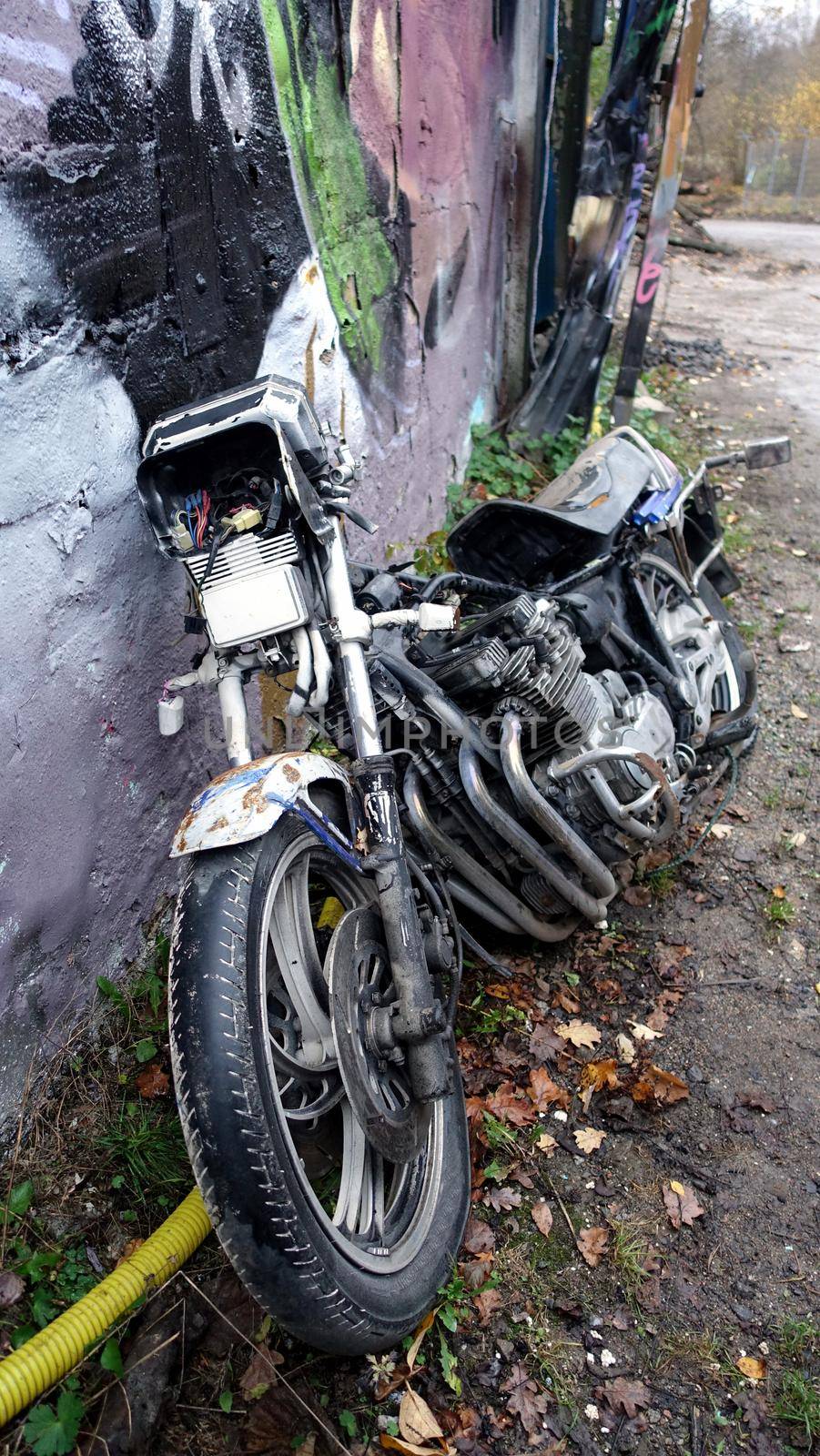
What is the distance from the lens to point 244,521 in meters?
2.19

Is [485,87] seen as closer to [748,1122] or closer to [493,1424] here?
[748,1122]

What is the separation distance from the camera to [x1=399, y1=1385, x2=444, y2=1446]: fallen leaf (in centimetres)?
210

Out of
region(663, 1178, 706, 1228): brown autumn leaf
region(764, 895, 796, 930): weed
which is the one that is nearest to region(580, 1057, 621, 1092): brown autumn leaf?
region(663, 1178, 706, 1228): brown autumn leaf

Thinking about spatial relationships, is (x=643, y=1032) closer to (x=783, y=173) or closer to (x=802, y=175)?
(x=802, y=175)

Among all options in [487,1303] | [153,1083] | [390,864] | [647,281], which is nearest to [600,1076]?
[487,1303]

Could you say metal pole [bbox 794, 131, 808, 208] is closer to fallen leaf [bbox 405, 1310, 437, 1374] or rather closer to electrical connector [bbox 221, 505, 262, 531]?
electrical connector [bbox 221, 505, 262, 531]

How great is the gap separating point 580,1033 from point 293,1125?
114cm

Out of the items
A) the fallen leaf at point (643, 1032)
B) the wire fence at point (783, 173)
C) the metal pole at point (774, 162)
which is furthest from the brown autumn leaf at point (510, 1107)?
the metal pole at point (774, 162)

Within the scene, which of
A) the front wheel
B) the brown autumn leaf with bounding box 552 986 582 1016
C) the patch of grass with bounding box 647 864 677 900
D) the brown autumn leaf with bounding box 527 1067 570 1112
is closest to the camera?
the front wheel

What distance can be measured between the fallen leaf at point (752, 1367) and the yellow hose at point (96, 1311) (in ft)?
4.14

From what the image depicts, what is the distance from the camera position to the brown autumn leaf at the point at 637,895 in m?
3.60

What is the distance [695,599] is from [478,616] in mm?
1836

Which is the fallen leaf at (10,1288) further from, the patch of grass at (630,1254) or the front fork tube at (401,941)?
the patch of grass at (630,1254)

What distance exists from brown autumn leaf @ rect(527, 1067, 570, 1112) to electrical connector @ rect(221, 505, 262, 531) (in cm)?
178
